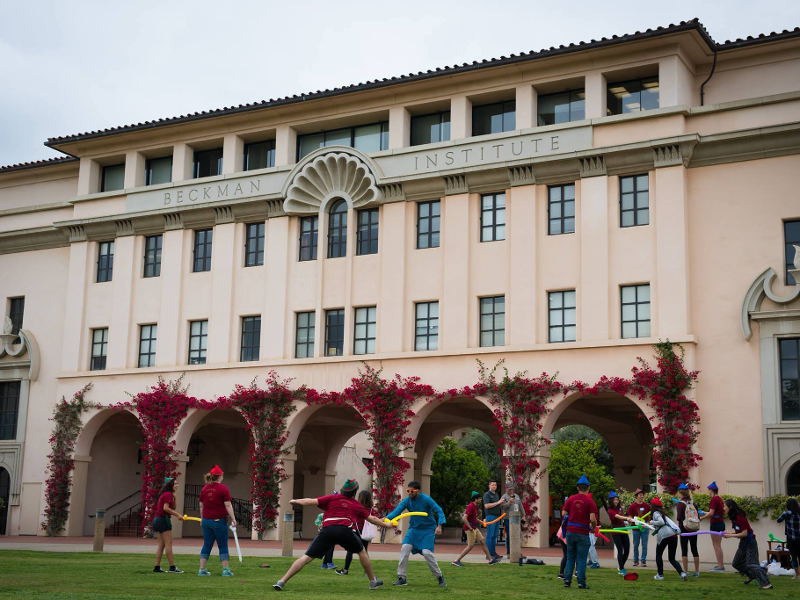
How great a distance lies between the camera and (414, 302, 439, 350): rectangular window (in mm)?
31219

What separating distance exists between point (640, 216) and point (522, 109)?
5.02 m

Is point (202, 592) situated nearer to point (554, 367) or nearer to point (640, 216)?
point (554, 367)

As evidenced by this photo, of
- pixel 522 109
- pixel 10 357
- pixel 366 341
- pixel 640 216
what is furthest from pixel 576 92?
pixel 10 357

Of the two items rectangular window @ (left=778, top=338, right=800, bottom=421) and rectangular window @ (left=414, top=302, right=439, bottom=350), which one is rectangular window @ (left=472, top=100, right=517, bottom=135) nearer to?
rectangular window @ (left=414, top=302, right=439, bottom=350)

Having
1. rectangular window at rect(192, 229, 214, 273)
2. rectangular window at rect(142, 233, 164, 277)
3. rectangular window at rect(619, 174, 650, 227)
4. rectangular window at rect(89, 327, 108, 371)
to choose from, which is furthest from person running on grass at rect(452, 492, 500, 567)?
rectangular window at rect(89, 327, 108, 371)

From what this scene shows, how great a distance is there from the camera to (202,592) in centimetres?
1388

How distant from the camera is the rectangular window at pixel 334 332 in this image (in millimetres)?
32719

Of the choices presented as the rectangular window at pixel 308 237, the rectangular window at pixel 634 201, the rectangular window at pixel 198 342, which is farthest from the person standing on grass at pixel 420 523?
the rectangular window at pixel 198 342

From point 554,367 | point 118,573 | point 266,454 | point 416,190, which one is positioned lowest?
point 118,573

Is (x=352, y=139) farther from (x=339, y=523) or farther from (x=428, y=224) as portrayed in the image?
(x=339, y=523)

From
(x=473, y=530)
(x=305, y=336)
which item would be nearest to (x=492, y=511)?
(x=473, y=530)

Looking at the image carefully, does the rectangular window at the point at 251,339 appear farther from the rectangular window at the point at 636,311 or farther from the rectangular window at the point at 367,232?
the rectangular window at the point at 636,311

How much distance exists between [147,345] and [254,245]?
17.8 ft

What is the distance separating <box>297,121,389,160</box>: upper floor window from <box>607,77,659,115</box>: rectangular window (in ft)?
24.8
